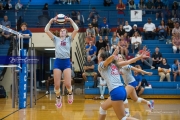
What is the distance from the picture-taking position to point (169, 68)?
20.5m

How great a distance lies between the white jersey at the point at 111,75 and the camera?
7.71 meters

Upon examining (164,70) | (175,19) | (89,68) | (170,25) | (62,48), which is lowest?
(164,70)

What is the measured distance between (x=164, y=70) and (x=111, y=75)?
520 inches

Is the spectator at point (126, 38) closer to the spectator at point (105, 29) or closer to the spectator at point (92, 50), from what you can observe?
the spectator at point (105, 29)

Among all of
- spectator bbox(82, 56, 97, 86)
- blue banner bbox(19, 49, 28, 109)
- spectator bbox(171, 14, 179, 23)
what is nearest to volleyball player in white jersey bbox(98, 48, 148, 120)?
blue banner bbox(19, 49, 28, 109)

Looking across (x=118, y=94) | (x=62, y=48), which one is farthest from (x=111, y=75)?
(x=62, y=48)

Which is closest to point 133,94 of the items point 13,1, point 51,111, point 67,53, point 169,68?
point 67,53

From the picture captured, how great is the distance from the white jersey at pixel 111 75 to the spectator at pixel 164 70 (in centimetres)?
1303

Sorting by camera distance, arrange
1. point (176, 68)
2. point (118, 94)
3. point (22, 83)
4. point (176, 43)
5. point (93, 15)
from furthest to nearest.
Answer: point (93, 15) → point (176, 43) → point (176, 68) → point (22, 83) → point (118, 94)

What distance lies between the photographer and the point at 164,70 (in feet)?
66.9

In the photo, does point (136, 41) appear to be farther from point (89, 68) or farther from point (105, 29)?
point (89, 68)

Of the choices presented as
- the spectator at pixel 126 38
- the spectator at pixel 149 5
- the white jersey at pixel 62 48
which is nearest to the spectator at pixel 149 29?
the spectator at pixel 126 38

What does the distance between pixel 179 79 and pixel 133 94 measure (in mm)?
9865

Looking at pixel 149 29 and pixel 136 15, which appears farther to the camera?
pixel 136 15
